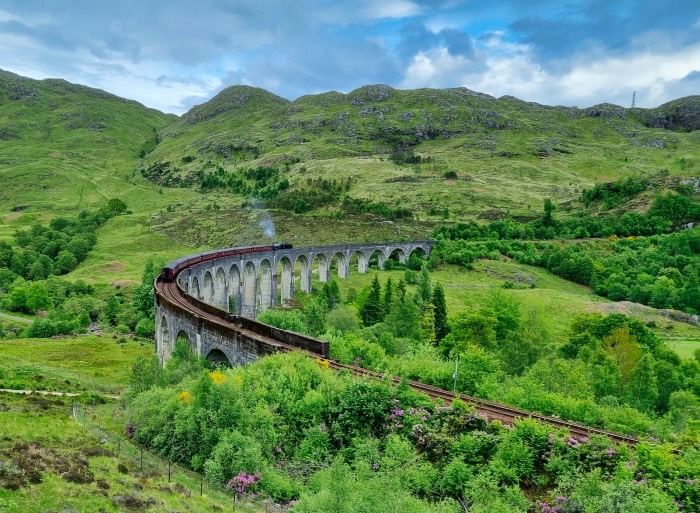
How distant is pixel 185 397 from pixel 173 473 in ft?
12.3

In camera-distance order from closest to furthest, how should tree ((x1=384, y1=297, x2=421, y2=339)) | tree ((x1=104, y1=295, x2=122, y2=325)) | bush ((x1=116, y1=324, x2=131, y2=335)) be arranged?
1. tree ((x1=384, y1=297, x2=421, y2=339))
2. bush ((x1=116, y1=324, x2=131, y2=335))
3. tree ((x1=104, y1=295, x2=122, y2=325))

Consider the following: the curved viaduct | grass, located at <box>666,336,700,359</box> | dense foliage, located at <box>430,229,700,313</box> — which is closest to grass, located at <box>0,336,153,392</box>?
the curved viaduct

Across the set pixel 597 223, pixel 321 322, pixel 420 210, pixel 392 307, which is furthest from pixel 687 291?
pixel 420 210

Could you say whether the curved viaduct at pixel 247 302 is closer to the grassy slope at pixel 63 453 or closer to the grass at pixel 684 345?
the grassy slope at pixel 63 453

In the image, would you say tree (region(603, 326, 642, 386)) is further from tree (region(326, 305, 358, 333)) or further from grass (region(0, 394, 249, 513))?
grass (region(0, 394, 249, 513))

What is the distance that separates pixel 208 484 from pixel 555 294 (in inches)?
3036

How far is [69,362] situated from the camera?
55.1 m

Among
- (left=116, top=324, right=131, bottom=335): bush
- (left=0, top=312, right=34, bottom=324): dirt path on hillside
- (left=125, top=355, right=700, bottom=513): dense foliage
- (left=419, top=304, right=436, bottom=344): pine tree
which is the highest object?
(left=125, top=355, right=700, bottom=513): dense foliage

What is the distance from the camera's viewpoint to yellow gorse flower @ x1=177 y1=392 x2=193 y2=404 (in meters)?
25.0

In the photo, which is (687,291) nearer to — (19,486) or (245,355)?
(245,355)

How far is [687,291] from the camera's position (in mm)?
86375

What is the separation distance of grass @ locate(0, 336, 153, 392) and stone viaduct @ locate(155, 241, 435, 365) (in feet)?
25.0

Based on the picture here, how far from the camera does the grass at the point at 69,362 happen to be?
4341 cm

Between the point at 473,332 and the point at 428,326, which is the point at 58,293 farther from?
the point at 473,332
